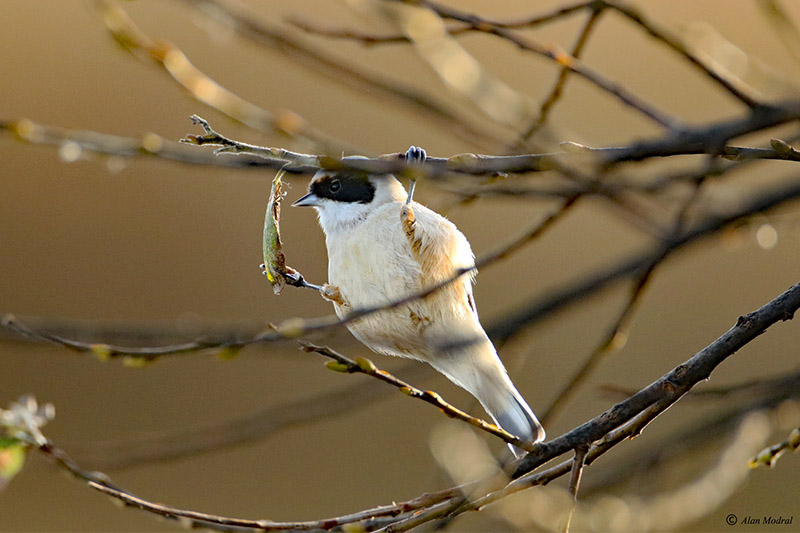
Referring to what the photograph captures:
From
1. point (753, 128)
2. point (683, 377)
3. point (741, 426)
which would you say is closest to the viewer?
point (753, 128)

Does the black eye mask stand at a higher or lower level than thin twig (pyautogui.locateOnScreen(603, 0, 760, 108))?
higher

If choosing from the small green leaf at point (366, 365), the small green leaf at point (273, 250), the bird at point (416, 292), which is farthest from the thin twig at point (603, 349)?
the small green leaf at point (273, 250)

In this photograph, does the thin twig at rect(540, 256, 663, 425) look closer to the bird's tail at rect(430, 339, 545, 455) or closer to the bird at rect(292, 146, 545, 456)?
the bird at rect(292, 146, 545, 456)

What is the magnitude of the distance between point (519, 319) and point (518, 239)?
41 centimetres

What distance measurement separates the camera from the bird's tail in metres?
1.98

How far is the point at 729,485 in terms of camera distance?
7.88 feet

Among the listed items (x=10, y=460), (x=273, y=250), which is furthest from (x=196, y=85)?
(x=10, y=460)

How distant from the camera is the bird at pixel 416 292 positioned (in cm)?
188

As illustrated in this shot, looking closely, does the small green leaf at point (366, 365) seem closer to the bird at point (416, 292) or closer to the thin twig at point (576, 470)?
the thin twig at point (576, 470)

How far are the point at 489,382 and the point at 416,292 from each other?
0.41 meters

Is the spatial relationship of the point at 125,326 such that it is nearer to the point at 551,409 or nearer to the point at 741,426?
the point at 551,409

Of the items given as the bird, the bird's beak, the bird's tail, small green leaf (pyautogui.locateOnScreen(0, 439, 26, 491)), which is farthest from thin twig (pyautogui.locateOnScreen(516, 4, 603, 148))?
small green leaf (pyautogui.locateOnScreen(0, 439, 26, 491))

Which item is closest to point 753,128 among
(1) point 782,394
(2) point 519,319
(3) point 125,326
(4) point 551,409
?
(2) point 519,319

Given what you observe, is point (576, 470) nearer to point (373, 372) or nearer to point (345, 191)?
point (373, 372)
